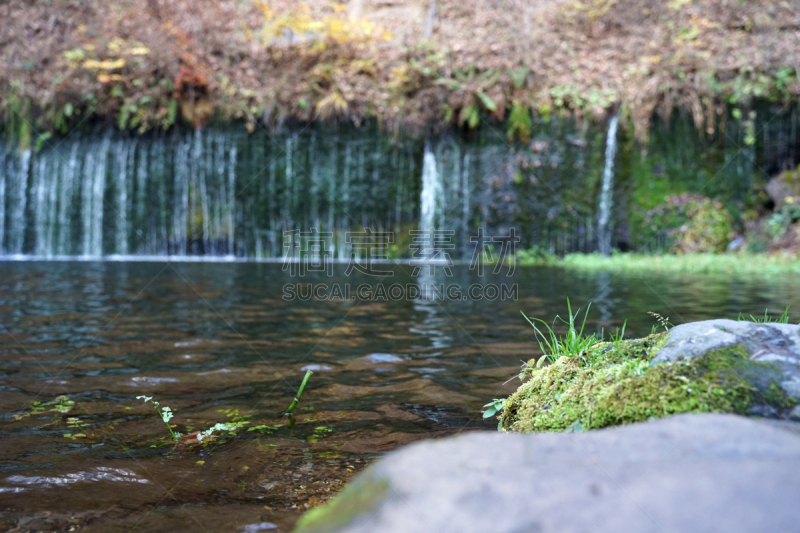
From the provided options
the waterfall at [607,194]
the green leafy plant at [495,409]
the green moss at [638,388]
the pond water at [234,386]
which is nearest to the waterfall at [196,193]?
the waterfall at [607,194]

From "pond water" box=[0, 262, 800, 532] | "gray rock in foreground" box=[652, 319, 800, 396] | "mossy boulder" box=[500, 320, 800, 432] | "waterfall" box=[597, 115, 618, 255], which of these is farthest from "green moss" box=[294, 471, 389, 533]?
"waterfall" box=[597, 115, 618, 255]

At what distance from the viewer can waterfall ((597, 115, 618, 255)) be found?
13.4 m

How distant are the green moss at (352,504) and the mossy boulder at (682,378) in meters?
0.99

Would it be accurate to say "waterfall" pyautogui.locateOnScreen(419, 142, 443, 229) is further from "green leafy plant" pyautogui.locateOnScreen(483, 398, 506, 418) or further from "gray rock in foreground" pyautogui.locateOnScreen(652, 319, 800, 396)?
"gray rock in foreground" pyautogui.locateOnScreen(652, 319, 800, 396)

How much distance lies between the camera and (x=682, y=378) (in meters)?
1.61

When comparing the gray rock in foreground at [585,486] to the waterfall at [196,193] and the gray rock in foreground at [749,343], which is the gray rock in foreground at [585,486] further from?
the waterfall at [196,193]

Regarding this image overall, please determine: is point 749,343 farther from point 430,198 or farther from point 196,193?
point 196,193

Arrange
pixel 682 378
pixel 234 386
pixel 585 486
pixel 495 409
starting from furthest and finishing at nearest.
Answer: pixel 234 386 → pixel 495 409 → pixel 682 378 → pixel 585 486

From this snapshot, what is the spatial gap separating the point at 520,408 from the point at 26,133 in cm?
1799

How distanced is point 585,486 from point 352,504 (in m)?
0.45

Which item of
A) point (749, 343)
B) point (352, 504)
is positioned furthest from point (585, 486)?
point (749, 343)

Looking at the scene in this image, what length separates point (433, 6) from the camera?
52.5ft

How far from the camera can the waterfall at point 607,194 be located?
1336 centimetres

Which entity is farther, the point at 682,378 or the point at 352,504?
the point at 682,378
